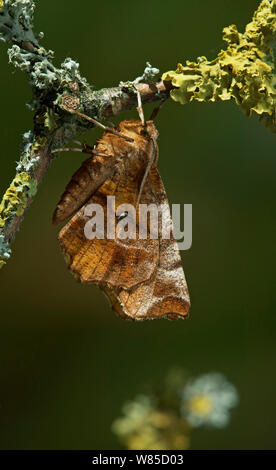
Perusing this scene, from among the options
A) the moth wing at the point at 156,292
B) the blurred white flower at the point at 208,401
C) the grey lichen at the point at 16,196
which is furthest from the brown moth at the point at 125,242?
the blurred white flower at the point at 208,401

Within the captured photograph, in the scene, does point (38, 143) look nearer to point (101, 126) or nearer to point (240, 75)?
point (101, 126)

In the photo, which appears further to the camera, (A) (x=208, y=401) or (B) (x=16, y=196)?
(A) (x=208, y=401)

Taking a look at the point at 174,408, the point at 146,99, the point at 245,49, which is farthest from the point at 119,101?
the point at 174,408

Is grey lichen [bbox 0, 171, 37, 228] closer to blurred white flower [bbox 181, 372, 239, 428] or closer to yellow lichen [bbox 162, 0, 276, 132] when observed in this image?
yellow lichen [bbox 162, 0, 276, 132]

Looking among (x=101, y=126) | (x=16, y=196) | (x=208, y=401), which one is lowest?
(x=208, y=401)

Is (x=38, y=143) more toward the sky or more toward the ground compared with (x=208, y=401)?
more toward the sky

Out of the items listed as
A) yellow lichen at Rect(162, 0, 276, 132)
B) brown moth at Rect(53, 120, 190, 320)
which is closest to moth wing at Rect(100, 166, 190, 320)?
brown moth at Rect(53, 120, 190, 320)

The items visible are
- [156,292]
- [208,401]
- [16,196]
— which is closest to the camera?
[16,196]

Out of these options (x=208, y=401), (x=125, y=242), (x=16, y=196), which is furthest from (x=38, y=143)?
(x=208, y=401)
